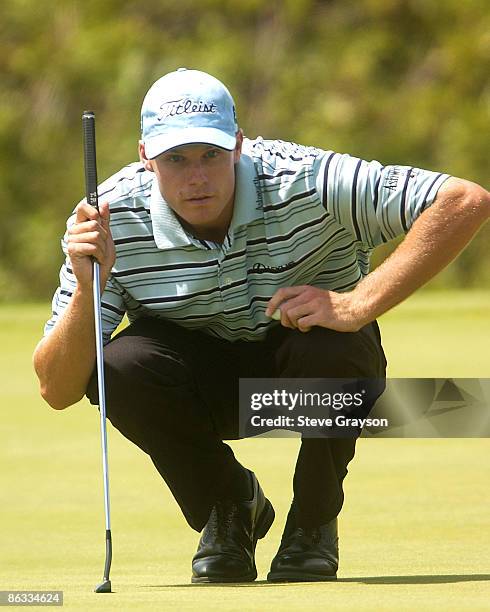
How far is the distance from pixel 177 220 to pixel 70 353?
354 millimetres

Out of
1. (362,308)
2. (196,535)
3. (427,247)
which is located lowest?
(196,535)

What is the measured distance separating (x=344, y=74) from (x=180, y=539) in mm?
12613

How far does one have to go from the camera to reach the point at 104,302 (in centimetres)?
344

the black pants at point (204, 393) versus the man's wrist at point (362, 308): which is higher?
the man's wrist at point (362, 308)

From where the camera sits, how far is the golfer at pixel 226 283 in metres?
3.27

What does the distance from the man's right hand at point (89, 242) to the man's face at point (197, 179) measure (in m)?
0.14

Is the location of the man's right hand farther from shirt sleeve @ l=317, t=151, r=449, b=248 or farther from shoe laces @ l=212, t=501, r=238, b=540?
shoe laces @ l=212, t=501, r=238, b=540

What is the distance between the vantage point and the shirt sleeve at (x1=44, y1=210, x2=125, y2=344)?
3.38m

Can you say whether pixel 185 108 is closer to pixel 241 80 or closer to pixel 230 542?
pixel 230 542

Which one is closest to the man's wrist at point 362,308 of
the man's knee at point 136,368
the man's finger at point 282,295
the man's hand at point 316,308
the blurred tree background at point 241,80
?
the man's hand at point 316,308

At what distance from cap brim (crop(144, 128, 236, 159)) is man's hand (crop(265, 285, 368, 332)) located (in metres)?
0.34

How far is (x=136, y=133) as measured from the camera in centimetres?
1503

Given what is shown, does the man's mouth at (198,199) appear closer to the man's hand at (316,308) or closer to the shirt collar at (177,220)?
the shirt collar at (177,220)

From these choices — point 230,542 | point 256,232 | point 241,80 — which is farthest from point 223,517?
point 241,80
